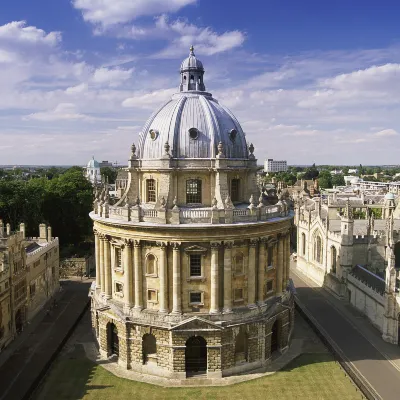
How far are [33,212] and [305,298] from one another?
173 ft

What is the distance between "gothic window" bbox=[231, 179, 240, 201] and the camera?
41.4 metres

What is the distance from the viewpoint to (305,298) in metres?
58.6

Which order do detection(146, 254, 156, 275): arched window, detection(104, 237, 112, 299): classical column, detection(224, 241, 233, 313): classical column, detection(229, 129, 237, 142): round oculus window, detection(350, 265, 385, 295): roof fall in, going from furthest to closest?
detection(350, 265, 385, 295): roof
detection(229, 129, 237, 142): round oculus window
detection(104, 237, 112, 299): classical column
detection(146, 254, 156, 275): arched window
detection(224, 241, 233, 313): classical column

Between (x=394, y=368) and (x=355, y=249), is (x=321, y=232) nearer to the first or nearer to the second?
(x=355, y=249)

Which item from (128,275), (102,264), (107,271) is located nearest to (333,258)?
(128,275)

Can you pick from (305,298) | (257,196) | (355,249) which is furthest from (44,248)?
(355,249)

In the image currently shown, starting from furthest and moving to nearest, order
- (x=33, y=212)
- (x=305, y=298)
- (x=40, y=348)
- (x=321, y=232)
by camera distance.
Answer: (x=33, y=212) → (x=321, y=232) → (x=305, y=298) → (x=40, y=348)

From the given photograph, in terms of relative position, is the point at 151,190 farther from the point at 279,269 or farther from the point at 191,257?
the point at 279,269

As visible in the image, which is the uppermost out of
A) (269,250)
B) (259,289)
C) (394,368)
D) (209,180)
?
(209,180)

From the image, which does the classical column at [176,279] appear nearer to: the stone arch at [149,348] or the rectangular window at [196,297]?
the rectangular window at [196,297]

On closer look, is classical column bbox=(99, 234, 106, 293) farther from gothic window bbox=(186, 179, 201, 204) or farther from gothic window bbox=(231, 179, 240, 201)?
gothic window bbox=(231, 179, 240, 201)

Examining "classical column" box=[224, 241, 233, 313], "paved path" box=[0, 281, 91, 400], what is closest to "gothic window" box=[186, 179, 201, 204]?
"classical column" box=[224, 241, 233, 313]

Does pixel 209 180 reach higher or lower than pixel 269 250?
higher

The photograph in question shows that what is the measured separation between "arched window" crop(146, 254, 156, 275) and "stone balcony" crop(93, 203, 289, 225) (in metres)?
3.40
